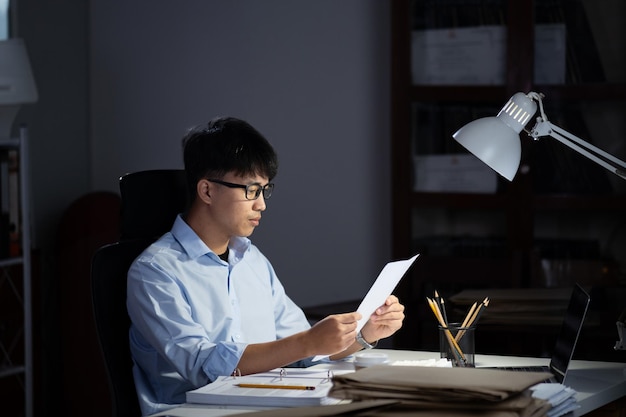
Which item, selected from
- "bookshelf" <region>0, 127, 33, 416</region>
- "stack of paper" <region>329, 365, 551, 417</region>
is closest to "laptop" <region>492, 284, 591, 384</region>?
"stack of paper" <region>329, 365, 551, 417</region>

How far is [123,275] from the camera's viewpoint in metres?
2.14

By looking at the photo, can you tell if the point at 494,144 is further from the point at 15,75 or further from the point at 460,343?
the point at 15,75

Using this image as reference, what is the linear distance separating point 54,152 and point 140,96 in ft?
1.46

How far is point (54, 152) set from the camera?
13.9 ft

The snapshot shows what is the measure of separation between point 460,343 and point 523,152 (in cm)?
159

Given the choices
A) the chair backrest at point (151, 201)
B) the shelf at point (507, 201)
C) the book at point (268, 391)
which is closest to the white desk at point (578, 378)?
the book at point (268, 391)

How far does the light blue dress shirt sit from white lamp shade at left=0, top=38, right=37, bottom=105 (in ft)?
4.82

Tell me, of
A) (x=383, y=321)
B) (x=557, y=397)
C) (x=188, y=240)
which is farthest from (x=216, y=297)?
(x=557, y=397)

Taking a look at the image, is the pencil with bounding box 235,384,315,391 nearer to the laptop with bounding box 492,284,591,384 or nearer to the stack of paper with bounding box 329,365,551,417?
the stack of paper with bounding box 329,365,551,417

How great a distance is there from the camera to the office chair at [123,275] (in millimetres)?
2107

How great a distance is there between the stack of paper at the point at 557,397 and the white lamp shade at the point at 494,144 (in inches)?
17.1

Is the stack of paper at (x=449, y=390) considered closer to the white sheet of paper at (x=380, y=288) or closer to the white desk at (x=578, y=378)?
the white desk at (x=578, y=378)

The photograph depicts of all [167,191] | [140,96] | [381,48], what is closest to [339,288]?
[381,48]

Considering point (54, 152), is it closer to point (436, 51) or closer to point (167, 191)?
point (436, 51)
